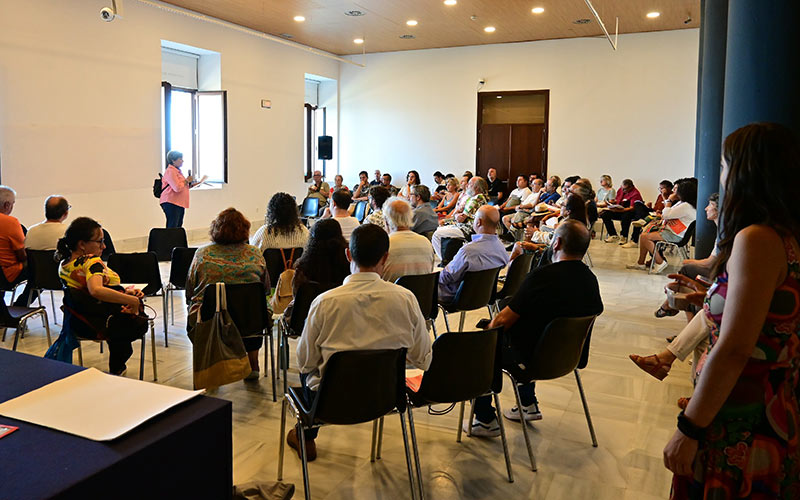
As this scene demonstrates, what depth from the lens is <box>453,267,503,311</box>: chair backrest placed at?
452cm

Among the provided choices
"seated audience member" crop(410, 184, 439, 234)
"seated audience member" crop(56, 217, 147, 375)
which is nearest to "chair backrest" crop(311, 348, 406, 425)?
"seated audience member" crop(56, 217, 147, 375)

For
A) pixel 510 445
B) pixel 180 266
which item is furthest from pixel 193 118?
pixel 510 445

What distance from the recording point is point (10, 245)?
4.97m

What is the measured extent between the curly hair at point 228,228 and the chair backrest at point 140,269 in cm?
137

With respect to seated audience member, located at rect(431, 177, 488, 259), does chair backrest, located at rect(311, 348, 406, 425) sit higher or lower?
lower

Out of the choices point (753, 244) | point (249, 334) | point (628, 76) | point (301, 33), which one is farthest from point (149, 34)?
point (753, 244)

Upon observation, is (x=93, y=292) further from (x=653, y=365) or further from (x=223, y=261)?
(x=653, y=365)

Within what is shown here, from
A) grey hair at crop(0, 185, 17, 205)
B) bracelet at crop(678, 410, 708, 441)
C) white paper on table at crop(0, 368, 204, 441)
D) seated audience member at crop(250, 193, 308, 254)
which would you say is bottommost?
bracelet at crop(678, 410, 708, 441)

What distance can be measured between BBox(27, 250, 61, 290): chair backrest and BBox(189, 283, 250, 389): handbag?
2.07 meters

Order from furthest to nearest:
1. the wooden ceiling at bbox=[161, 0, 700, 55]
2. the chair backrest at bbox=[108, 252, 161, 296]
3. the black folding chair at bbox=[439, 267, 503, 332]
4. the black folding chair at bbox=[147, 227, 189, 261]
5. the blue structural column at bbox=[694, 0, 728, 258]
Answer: the wooden ceiling at bbox=[161, 0, 700, 55]
the blue structural column at bbox=[694, 0, 728, 258]
the black folding chair at bbox=[147, 227, 189, 261]
the chair backrest at bbox=[108, 252, 161, 296]
the black folding chair at bbox=[439, 267, 503, 332]

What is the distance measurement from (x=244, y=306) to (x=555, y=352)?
6.00 feet

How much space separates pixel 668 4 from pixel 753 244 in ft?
35.2

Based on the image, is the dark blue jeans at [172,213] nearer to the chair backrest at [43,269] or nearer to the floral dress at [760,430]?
the chair backrest at [43,269]

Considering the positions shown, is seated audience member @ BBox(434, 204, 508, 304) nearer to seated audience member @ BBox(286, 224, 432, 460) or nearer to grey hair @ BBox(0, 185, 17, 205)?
seated audience member @ BBox(286, 224, 432, 460)
